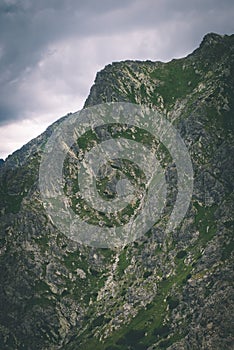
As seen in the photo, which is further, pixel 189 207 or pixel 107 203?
pixel 107 203

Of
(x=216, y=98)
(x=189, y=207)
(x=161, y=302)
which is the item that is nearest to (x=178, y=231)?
(x=189, y=207)

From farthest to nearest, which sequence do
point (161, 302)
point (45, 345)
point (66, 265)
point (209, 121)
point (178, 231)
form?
1. point (209, 121)
2. point (66, 265)
3. point (178, 231)
4. point (45, 345)
5. point (161, 302)

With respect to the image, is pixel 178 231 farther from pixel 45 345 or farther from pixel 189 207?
pixel 45 345

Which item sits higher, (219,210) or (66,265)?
(66,265)

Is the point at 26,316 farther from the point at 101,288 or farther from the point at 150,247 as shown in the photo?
the point at 150,247

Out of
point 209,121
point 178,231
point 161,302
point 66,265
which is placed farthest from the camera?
point 209,121

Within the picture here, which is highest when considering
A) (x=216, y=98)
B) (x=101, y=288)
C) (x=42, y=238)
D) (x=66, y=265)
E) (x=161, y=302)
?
(x=216, y=98)
